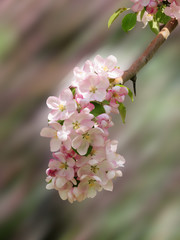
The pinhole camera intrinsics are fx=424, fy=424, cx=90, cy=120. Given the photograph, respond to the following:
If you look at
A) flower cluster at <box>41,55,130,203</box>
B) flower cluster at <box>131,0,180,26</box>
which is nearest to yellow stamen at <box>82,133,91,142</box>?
flower cluster at <box>41,55,130,203</box>

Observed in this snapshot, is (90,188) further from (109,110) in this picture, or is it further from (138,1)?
(138,1)

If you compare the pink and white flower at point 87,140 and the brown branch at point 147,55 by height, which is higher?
the brown branch at point 147,55

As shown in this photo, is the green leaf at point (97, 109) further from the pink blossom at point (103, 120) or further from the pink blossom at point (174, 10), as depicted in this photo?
the pink blossom at point (174, 10)

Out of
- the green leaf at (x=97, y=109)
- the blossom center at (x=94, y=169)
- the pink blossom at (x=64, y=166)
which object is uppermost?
the green leaf at (x=97, y=109)

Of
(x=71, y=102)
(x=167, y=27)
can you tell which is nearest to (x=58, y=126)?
(x=71, y=102)

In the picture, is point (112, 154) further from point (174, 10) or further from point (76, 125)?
point (174, 10)

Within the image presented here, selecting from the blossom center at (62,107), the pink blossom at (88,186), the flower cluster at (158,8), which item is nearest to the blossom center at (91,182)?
the pink blossom at (88,186)

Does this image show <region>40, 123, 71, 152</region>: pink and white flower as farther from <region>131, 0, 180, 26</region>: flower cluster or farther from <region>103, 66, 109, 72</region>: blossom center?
<region>131, 0, 180, 26</region>: flower cluster
